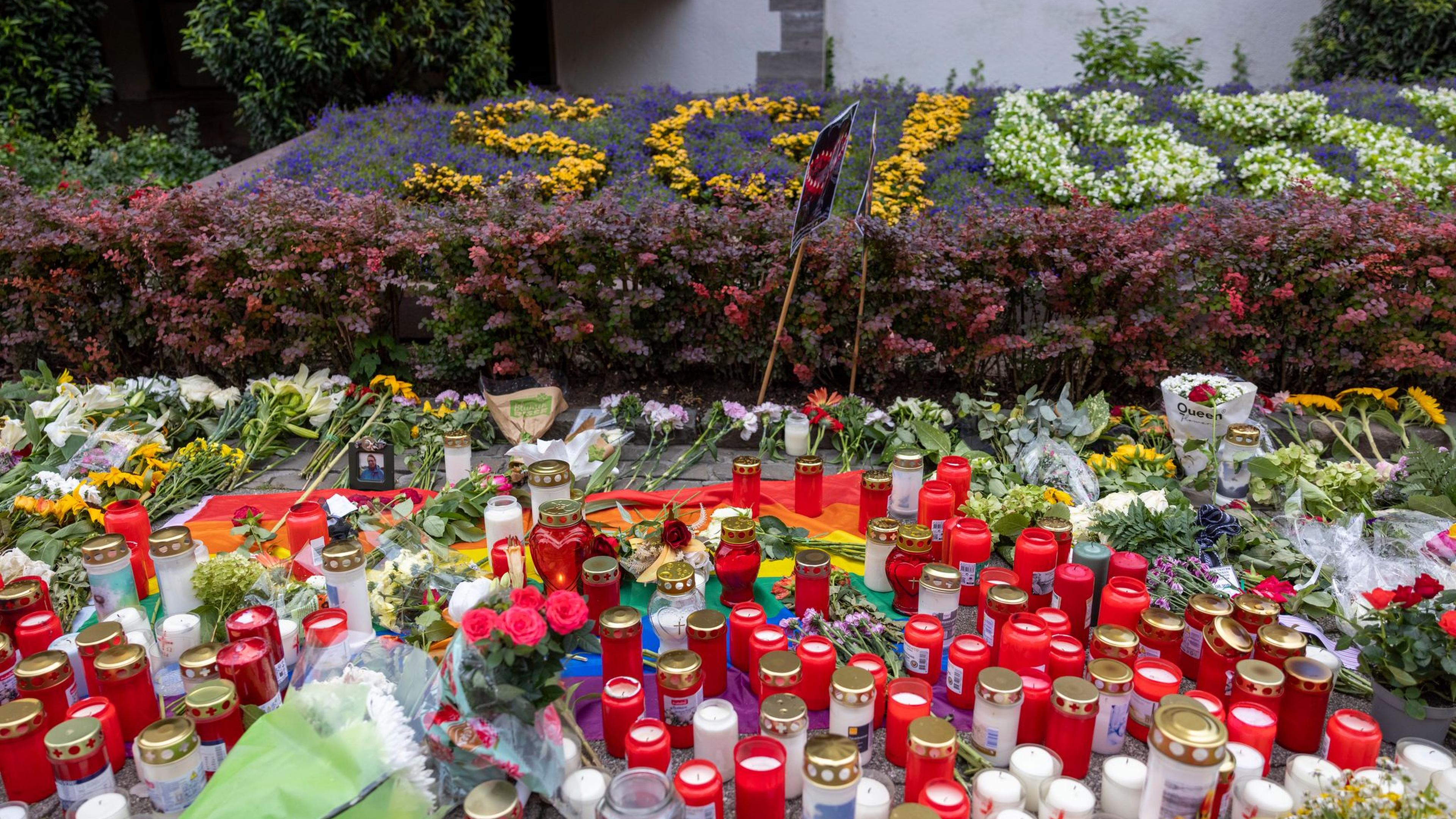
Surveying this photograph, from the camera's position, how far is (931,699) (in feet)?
6.95

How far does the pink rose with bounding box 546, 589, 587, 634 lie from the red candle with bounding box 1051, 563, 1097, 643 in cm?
129

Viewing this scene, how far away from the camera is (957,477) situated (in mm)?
3037

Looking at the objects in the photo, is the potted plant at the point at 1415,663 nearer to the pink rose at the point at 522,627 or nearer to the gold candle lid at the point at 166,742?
the pink rose at the point at 522,627

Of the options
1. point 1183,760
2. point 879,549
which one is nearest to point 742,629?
point 879,549

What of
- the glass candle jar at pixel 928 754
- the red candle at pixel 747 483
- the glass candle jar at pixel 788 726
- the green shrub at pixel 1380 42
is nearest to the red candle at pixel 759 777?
the glass candle jar at pixel 788 726

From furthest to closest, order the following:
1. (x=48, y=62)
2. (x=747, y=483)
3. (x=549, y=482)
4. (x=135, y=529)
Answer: (x=48, y=62) < (x=747, y=483) < (x=135, y=529) < (x=549, y=482)

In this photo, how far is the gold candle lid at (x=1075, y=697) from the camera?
1859 mm

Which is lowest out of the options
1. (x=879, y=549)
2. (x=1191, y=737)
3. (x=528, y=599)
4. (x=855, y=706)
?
(x=879, y=549)

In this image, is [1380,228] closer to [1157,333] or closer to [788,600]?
[1157,333]

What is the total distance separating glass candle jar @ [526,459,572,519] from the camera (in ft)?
8.73

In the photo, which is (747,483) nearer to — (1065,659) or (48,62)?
(1065,659)

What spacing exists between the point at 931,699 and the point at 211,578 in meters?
1.86

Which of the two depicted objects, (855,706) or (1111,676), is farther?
(1111,676)

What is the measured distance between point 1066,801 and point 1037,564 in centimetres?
82
